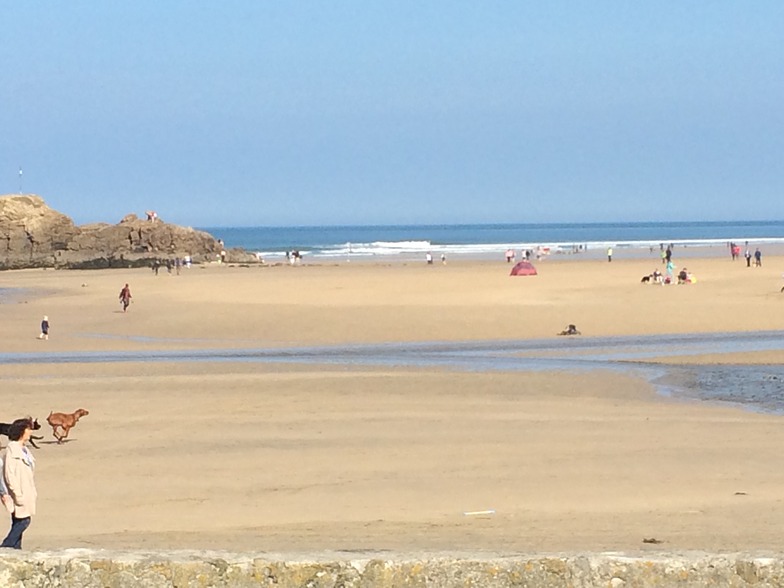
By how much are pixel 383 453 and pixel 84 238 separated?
87700mm

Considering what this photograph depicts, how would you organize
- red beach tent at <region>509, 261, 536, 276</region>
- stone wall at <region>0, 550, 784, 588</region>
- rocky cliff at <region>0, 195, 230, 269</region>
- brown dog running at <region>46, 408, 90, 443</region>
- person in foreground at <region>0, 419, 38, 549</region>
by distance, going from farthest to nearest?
rocky cliff at <region>0, 195, 230, 269</region>, red beach tent at <region>509, 261, 536, 276</region>, brown dog running at <region>46, 408, 90, 443</region>, person in foreground at <region>0, 419, 38, 549</region>, stone wall at <region>0, 550, 784, 588</region>

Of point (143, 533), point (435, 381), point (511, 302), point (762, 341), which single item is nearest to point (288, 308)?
point (511, 302)

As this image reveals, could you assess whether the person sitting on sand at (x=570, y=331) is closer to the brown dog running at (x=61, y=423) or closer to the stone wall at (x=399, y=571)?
the brown dog running at (x=61, y=423)

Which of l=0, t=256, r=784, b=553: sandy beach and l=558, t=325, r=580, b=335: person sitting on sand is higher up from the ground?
l=0, t=256, r=784, b=553: sandy beach

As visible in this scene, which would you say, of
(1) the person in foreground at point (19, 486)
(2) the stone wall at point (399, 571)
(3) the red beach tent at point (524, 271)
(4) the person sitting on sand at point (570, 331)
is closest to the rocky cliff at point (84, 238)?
(3) the red beach tent at point (524, 271)

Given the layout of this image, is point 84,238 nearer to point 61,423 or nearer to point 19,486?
point 61,423

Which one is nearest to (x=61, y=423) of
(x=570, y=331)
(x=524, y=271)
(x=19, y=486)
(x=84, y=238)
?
(x=19, y=486)

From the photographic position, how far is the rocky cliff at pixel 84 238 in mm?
94875

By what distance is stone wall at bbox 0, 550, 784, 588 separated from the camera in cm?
455

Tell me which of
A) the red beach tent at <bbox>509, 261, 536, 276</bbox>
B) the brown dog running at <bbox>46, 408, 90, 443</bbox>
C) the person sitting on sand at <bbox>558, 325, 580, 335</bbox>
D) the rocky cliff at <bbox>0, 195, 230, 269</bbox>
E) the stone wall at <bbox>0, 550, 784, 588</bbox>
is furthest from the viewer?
the rocky cliff at <bbox>0, 195, 230, 269</bbox>

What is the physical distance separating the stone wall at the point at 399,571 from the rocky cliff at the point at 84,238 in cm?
8779

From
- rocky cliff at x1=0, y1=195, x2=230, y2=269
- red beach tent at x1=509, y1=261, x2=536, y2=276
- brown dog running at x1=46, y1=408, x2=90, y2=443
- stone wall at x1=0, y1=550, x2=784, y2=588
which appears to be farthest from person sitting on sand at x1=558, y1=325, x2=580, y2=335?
rocky cliff at x1=0, y1=195, x2=230, y2=269

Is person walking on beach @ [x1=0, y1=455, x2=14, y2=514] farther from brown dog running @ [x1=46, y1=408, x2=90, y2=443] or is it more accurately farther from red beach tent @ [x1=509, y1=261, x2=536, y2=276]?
red beach tent @ [x1=509, y1=261, x2=536, y2=276]

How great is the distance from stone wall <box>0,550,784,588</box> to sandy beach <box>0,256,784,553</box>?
171cm
